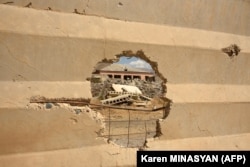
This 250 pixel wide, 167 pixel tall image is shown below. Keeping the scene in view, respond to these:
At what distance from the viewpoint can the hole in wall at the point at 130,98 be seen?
1.62 metres

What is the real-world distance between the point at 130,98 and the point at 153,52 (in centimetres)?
30

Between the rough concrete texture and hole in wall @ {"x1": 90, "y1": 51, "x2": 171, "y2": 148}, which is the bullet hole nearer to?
the rough concrete texture

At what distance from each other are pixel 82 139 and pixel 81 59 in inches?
16.1

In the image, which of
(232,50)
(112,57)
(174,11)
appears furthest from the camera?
(232,50)

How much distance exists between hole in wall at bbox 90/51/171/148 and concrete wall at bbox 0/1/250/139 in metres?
0.05

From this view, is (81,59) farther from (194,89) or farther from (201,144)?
(201,144)

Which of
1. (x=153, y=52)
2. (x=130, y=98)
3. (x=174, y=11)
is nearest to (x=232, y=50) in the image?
(x=174, y=11)

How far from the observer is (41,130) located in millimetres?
1471

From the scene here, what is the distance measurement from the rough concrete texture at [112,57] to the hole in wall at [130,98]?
0.14ft

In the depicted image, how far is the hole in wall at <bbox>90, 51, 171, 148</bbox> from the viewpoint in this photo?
162cm

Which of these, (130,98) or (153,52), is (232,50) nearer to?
(153,52)

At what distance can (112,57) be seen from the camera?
5.41 feet

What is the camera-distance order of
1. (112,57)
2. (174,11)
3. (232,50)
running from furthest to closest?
(232,50), (174,11), (112,57)

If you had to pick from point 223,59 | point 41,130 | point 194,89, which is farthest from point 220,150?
point 41,130
